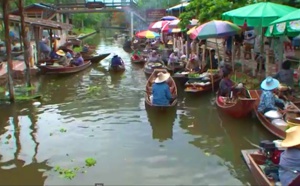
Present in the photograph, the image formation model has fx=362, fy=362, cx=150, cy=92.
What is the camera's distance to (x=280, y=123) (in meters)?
8.66

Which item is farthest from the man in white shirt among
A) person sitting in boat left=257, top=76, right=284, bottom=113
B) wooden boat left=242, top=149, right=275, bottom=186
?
wooden boat left=242, top=149, right=275, bottom=186

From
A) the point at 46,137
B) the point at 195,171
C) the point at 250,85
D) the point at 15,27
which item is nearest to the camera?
the point at 195,171

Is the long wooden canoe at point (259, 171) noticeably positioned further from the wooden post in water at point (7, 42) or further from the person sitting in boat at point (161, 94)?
the wooden post in water at point (7, 42)

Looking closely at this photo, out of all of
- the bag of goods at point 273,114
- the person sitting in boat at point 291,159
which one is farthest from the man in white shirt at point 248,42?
the person sitting in boat at point 291,159

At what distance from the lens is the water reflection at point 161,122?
10070 millimetres

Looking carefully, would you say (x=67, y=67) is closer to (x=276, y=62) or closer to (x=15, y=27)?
(x=15, y=27)

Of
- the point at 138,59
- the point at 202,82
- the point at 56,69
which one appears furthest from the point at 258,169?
the point at 138,59

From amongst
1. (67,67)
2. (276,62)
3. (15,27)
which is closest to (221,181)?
(276,62)

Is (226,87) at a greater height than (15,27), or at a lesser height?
lesser

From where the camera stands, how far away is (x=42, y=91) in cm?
1628

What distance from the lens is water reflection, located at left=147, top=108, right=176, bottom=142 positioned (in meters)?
10.1

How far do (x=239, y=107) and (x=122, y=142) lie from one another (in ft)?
11.3

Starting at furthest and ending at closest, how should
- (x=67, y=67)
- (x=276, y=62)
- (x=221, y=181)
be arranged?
1. (x=67, y=67)
2. (x=276, y=62)
3. (x=221, y=181)

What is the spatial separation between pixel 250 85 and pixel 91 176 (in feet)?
24.0
